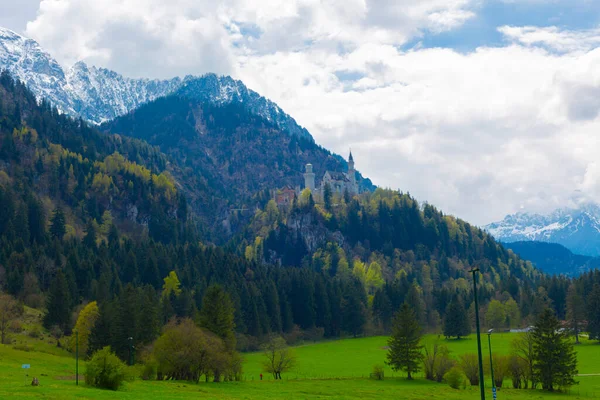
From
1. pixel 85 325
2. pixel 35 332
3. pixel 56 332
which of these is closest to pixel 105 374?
pixel 85 325

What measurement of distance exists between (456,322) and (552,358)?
83.2 meters

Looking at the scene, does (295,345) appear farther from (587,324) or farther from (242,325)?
(587,324)

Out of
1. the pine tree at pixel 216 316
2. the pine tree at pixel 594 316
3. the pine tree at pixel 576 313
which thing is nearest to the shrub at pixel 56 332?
the pine tree at pixel 216 316

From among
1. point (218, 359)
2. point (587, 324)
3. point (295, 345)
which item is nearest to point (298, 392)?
point (218, 359)

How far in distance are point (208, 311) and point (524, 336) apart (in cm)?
5294

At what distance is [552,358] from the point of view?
100625mm

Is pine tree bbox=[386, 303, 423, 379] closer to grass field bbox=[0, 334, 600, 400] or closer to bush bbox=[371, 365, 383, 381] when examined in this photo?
grass field bbox=[0, 334, 600, 400]

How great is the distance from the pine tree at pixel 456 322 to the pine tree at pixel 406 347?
68.7 m

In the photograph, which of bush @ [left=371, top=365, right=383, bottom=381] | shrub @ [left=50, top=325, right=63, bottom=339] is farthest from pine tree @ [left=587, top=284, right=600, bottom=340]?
shrub @ [left=50, top=325, right=63, bottom=339]

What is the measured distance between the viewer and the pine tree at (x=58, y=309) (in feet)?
464

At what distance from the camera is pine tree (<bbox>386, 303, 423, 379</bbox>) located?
113 meters

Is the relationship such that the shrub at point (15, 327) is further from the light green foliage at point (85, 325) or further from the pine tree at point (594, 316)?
the pine tree at point (594, 316)

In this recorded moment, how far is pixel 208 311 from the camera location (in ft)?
384

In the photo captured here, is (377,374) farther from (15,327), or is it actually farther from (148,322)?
(15,327)
